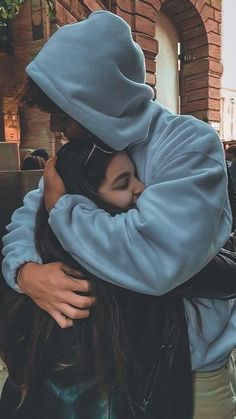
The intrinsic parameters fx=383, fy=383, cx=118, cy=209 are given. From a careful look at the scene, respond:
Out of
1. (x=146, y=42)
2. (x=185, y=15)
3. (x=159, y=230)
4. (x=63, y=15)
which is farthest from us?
(x=185, y=15)

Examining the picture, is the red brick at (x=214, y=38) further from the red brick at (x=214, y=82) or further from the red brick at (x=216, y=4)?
the red brick at (x=214, y=82)

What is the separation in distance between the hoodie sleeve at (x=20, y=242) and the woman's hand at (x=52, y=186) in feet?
0.37

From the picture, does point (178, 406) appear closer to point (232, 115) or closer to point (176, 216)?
point (176, 216)

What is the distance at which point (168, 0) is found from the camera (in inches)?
262

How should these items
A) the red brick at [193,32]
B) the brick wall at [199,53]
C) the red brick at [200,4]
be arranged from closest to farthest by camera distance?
the red brick at [200,4]
the brick wall at [199,53]
the red brick at [193,32]

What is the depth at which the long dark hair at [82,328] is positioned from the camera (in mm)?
665

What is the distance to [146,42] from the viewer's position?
5668 millimetres

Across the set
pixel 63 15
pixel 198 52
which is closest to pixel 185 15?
pixel 198 52

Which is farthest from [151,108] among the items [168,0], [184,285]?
[168,0]

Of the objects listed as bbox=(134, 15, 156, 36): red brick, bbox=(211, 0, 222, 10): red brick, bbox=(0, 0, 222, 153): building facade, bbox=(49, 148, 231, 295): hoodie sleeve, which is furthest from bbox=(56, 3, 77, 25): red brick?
bbox=(211, 0, 222, 10): red brick

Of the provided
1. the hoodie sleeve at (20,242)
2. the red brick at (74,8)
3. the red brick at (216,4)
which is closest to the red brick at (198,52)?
the red brick at (216,4)

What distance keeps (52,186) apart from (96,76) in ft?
0.67

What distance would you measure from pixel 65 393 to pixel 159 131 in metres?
0.52

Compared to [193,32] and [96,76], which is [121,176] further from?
[193,32]
